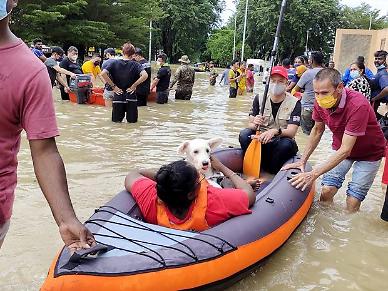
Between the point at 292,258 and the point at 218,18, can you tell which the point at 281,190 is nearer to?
the point at 292,258

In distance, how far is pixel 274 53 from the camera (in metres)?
5.94

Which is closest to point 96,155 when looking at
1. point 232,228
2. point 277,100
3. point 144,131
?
point 144,131

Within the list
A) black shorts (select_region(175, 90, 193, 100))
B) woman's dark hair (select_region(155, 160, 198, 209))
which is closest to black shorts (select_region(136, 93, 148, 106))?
black shorts (select_region(175, 90, 193, 100))

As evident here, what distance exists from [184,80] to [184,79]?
5cm

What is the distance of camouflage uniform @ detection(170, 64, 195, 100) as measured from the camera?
46.0 ft

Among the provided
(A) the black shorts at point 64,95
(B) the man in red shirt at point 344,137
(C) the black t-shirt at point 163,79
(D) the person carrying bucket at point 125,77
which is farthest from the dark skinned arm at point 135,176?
(C) the black t-shirt at point 163,79

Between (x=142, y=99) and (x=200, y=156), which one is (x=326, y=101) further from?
(x=142, y=99)

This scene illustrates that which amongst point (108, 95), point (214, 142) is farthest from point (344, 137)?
point (108, 95)

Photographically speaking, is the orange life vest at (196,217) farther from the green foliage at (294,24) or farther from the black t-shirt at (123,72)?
the green foliage at (294,24)

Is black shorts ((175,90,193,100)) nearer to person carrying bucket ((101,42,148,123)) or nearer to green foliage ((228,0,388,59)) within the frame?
person carrying bucket ((101,42,148,123))

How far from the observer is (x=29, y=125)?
1.72m

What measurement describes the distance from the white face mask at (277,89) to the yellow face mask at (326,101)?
3.58 feet

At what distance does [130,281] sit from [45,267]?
1.16 m

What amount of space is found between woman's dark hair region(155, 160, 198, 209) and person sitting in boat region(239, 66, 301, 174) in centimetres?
216
